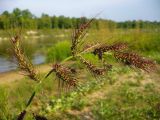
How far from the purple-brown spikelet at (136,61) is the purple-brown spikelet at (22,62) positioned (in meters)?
0.35

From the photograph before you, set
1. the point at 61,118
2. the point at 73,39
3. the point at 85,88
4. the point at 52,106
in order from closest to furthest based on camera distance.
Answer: the point at 73,39, the point at 61,118, the point at 52,106, the point at 85,88

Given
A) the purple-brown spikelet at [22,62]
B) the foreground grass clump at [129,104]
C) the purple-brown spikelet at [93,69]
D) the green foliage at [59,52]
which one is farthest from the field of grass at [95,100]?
the green foliage at [59,52]

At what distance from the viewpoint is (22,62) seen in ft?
4.96

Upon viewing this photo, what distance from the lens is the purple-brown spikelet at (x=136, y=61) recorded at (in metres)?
1.43

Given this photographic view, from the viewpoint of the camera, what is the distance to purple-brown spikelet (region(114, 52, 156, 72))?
143cm

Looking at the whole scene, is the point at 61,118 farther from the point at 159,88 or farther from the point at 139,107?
the point at 159,88

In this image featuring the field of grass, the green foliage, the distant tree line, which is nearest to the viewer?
the distant tree line

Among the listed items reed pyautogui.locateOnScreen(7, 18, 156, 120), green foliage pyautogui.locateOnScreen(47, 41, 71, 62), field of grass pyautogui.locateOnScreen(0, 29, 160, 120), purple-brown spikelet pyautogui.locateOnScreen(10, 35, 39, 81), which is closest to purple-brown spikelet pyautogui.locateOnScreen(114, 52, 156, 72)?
reed pyautogui.locateOnScreen(7, 18, 156, 120)

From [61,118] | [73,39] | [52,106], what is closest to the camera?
[73,39]

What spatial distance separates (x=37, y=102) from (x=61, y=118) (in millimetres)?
1002

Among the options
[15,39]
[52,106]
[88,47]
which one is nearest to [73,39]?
[88,47]

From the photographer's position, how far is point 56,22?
89.0 metres

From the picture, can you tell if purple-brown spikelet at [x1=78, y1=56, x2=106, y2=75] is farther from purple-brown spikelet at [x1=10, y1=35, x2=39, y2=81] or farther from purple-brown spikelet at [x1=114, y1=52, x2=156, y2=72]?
purple-brown spikelet at [x1=10, y1=35, x2=39, y2=81]

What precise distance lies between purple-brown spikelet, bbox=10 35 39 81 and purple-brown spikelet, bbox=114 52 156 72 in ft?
1.15
